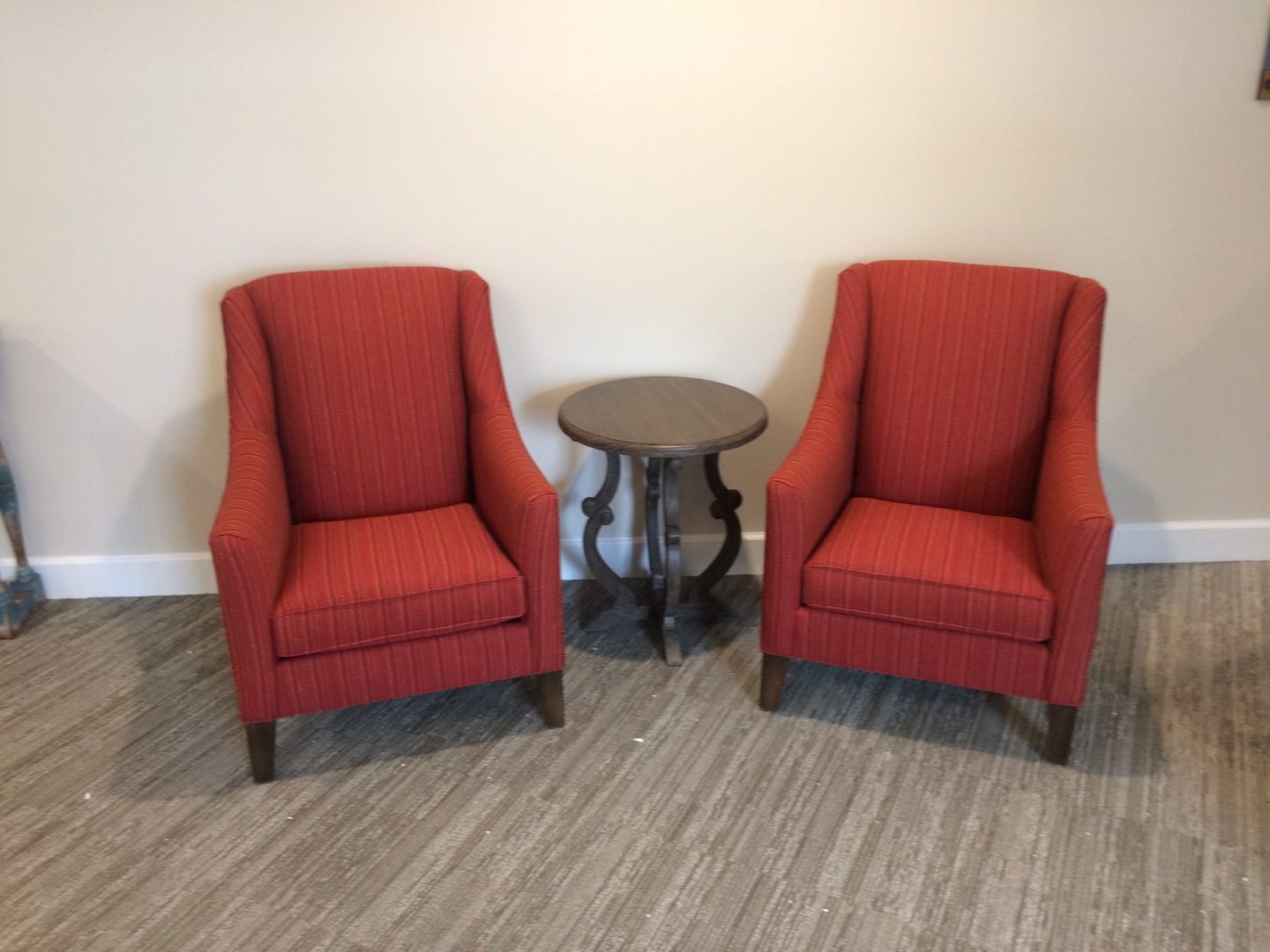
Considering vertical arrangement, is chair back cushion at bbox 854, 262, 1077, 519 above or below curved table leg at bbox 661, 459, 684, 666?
above

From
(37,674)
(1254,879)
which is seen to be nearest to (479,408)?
(37,674)

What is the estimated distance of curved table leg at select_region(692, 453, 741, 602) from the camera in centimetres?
277

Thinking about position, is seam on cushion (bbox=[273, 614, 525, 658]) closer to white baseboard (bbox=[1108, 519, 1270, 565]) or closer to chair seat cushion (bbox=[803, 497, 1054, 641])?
chair seat cushion (bbox=[803, 497, 1054, 641])

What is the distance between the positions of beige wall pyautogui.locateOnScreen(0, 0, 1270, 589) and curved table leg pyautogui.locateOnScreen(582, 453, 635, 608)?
0.27m

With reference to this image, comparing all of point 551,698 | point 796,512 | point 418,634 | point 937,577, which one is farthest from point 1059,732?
point 418,634

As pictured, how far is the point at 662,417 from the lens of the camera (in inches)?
99.9

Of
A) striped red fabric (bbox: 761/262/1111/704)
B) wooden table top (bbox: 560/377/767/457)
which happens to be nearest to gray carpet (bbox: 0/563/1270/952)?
striped red fabric (bbox: 761/262/1111/704)

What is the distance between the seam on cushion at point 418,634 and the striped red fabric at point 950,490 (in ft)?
2.02

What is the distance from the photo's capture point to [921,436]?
8.55ft

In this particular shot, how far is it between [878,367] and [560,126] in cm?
103

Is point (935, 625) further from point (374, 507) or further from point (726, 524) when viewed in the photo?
point (374, 507)

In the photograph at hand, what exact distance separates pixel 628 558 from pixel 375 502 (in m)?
0.82

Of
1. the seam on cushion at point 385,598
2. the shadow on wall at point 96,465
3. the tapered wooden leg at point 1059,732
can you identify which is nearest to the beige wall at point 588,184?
the shadow on wall at point 96,465

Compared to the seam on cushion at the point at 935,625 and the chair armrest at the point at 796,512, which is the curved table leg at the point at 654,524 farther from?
the seam on cushion at the point at 935,625
